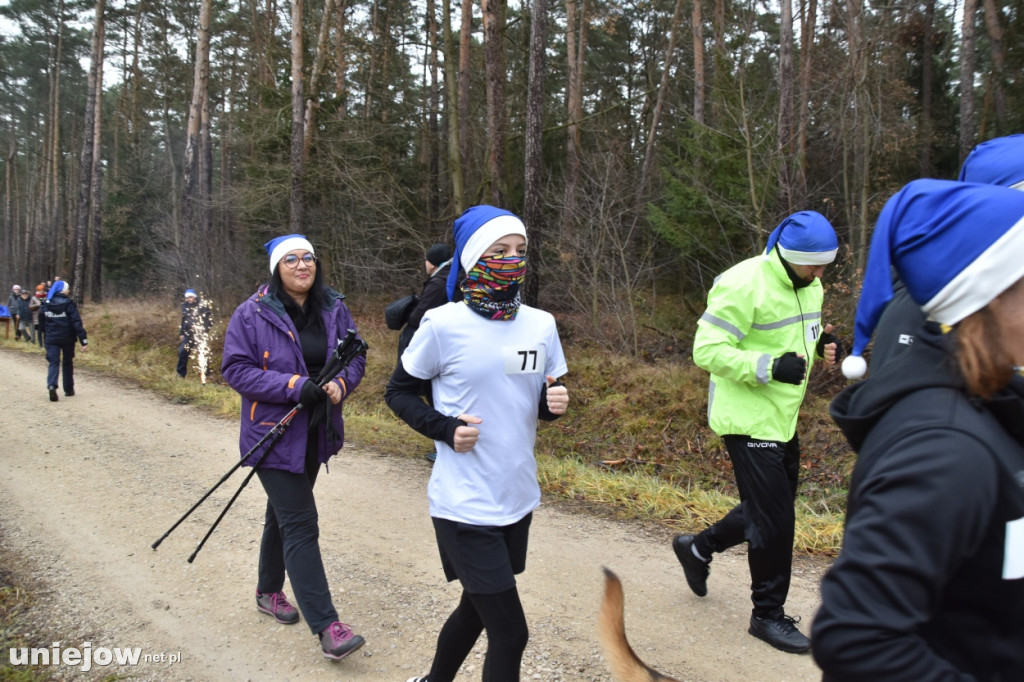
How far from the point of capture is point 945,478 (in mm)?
1214

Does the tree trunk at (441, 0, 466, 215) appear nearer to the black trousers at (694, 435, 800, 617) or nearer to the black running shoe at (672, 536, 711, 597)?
the black running shoe at (672, 536, 711, 597)

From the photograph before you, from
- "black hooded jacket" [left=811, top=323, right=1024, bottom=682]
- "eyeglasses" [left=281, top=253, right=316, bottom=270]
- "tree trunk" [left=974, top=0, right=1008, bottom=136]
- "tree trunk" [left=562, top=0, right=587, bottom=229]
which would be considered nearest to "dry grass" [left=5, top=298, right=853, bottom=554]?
"eyeglasses" [left=281, top=253, right=316, bottom=270]

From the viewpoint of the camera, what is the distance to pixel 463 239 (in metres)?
2.92

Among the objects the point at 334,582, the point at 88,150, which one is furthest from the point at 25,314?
the point at 334,582

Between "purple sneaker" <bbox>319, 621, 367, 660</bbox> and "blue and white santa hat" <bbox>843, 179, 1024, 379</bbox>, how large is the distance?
320 cm

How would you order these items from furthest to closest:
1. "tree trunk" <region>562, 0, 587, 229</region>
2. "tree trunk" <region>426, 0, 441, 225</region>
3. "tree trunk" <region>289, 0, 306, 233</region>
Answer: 1. "tree trunk" <region>426, 0, 441, 225</region>
2. "tree trunk" <region>562, 0, 587, 229</region>
3. "tree trunk" <region>289, 0, 306, 233</region>

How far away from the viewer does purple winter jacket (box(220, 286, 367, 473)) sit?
3.77m

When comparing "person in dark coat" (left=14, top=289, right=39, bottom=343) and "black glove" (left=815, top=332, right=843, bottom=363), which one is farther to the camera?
"person in dark coat" (left=14, top=289, right=39, bottom=343)

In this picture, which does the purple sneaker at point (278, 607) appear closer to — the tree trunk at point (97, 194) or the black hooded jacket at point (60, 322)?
the black hooded jacket at point (60, 322)

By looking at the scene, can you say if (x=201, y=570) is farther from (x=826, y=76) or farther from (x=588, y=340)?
(x=826, y=76)

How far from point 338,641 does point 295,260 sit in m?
2.03

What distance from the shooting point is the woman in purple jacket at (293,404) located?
146 inches

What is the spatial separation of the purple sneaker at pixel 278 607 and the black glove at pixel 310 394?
125cm

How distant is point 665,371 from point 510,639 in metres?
8.70
